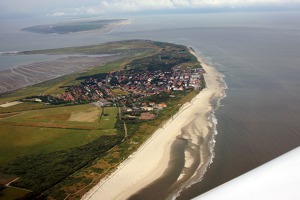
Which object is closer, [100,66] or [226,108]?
[226,108]

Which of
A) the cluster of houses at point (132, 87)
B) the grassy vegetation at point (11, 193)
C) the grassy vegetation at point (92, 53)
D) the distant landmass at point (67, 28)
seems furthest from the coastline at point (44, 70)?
the distant landmass at point (67, 28)

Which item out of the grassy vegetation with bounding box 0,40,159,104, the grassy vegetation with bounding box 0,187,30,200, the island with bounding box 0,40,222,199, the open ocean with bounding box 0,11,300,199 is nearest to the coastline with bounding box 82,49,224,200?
the island with bounding box 0,40,222,199

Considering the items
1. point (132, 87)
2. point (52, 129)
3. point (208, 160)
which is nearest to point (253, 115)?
point (208, 160)

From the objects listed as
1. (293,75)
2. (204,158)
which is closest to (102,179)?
(204,158)

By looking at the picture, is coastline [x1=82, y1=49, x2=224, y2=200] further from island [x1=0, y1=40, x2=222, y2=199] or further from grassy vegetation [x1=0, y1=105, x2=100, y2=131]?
grassy vegetation [x1=0, y1=105, x2=100, y2=131]

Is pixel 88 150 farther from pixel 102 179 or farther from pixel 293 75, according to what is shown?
pixel 293 75

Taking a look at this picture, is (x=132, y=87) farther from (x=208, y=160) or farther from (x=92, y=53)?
(x=92, y=53)
